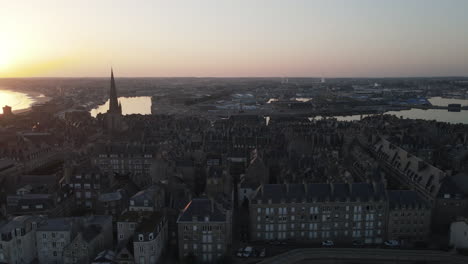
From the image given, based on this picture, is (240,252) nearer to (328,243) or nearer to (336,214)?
(328,243)

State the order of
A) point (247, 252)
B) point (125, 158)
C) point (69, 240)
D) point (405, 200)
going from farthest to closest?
1. point (125, 158)
2. point (405, 200)
3. point (247, 252)
4. point (69, 240)

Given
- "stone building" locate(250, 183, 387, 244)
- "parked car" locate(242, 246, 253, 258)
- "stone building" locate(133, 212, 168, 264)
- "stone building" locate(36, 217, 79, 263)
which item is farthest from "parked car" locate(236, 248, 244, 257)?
"stone building" locate(36, 217, 79, 263)

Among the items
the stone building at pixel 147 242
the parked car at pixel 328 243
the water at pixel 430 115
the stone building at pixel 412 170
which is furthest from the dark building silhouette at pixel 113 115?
the water at pixel 430 115

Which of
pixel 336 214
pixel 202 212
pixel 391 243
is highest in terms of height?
pixel 202 212

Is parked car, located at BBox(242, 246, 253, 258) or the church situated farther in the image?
the church

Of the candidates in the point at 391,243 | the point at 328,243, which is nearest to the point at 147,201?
the point at 328,243

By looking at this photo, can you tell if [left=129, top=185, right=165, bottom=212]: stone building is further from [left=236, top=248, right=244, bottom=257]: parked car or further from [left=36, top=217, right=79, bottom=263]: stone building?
[left=236, top=248, right=244, bottom=257]: parked car
